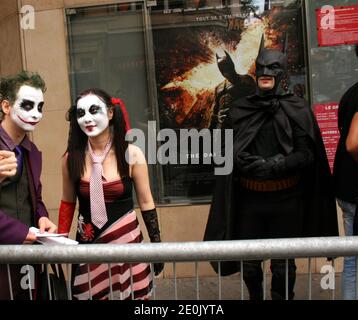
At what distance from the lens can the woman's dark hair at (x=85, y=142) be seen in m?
2.88

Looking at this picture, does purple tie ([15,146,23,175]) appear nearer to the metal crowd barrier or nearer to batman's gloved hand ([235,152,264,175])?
the metal crowd barrier

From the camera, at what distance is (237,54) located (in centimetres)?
482

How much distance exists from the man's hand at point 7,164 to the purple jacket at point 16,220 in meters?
0.18

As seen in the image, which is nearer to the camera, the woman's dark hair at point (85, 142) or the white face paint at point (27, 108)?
the white face paint at point (27, 108)

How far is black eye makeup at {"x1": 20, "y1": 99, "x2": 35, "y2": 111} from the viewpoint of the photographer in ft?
8.65

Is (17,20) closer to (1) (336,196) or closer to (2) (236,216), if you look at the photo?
(2) (236,216)

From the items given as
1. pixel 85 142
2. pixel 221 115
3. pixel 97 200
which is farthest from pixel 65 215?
pixel 221 115

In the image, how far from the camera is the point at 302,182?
3410 mm

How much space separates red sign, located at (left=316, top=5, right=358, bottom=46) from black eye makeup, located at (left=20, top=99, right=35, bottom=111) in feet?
10.0
